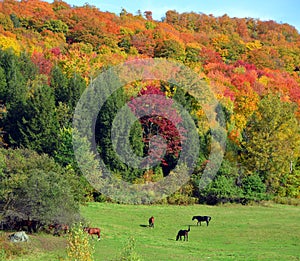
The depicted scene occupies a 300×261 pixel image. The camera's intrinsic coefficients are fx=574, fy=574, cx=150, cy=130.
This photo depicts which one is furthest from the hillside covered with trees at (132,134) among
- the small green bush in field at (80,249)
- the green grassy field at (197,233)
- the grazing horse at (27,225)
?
the small green bush in field at (80,249)

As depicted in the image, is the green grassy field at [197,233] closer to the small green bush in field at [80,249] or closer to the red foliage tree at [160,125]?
the small green bush in field at [80,249]

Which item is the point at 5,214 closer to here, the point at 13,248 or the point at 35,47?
the point at 13,248

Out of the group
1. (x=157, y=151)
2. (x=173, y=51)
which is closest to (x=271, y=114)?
(x=157, y=151)

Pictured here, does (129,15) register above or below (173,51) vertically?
above

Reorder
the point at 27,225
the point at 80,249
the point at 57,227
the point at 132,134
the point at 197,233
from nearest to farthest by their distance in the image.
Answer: the point at 80,249 < the point at 57,227 < the point at 27,225 < the point at 197,233 < the point at 132,134

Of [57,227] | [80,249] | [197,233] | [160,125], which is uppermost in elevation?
[160,125]

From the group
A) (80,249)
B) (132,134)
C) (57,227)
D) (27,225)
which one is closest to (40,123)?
(132,134)

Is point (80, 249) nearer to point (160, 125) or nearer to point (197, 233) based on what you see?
point (197, 233)

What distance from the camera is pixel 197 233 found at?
118 feet

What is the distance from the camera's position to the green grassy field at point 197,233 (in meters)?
28.1

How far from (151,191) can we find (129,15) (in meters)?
108

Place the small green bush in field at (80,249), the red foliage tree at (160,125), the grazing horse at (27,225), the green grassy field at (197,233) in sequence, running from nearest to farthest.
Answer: the small green bush in field at (80,249) → the green grassy field at (197,233) → the grazing horse at (27,225) → the red foliage tree at (160,125)

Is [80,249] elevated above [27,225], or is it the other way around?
[80,249]

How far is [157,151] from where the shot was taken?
5634cm
